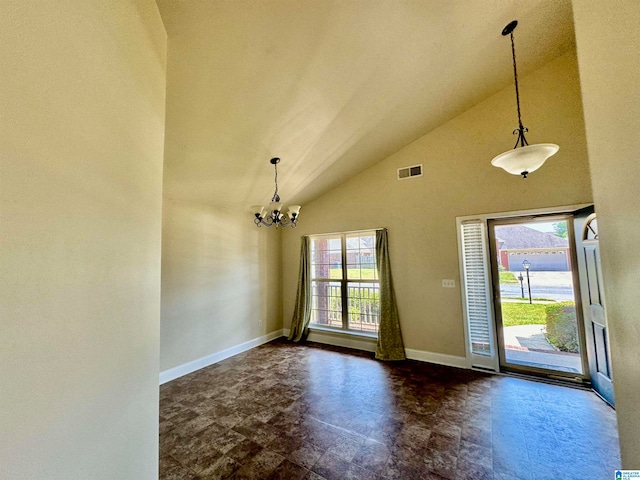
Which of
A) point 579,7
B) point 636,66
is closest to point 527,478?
point 636,66

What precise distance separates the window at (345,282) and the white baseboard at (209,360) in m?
1.11

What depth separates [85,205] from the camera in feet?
2.77

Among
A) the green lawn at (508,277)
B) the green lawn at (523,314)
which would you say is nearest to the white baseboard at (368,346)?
the green lawn at (523,314)

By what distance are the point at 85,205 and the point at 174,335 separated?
3.52 metres

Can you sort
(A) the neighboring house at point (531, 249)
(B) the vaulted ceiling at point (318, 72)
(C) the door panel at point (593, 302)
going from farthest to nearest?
(A) the neighboring house at point (531, 249), (C) the door panel at point (593, 302), (B) the vaulted ceiling at point (318, 72)

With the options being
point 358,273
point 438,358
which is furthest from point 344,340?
point 438,358

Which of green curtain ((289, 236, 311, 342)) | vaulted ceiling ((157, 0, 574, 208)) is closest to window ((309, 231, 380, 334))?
green curtain ((289, 236, 311, 342))

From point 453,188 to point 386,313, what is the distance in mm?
2296

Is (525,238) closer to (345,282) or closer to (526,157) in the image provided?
(526,157)

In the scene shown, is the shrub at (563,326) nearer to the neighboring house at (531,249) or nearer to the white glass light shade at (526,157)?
the neighboring house at (531,249)

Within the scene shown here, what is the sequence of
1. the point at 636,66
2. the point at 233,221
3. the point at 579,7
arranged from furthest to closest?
the point at 233,221, the point at 579,7, the point at 636,66

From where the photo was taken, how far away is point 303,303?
536 centimetres

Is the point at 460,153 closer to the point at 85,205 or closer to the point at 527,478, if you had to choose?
the point at 527,478

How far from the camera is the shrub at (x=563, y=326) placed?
3.36 metres
